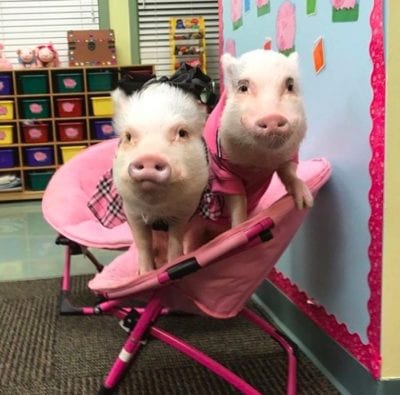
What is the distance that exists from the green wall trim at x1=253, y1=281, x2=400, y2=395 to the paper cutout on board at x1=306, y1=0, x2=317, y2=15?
2.68ft

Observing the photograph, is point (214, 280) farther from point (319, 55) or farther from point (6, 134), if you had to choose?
point (6, 134)

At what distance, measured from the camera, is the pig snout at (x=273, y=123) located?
36.7 inches

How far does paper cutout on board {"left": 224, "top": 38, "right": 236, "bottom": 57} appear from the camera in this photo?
80.5 inches

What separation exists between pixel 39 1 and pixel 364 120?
372 cm

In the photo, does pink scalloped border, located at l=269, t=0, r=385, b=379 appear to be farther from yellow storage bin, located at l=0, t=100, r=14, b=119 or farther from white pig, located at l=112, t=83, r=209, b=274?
yellow storage bin, located at l=0, t=100, r=14, b=119

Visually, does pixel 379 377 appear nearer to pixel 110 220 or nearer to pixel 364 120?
pixel 364 120

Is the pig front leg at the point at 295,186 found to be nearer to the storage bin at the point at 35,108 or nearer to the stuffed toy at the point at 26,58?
the storage bin at the point at 35,108

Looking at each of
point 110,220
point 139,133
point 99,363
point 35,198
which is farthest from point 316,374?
point 35,198

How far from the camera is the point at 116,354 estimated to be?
1.66 meters

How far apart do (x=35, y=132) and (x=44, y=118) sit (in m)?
0.12

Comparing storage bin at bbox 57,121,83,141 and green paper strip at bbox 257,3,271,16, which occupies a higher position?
green paper strip at bbox 257,3,271,16

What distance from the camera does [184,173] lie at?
917 millimetres

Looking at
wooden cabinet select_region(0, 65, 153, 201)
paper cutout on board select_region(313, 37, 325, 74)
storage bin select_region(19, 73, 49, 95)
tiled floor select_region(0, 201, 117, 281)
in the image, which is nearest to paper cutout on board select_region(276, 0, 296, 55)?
paper cutout on board select_region(313, 37, 325, 74)

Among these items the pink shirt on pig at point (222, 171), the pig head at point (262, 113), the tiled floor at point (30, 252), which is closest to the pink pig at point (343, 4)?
the pig head at point (262, 113)
